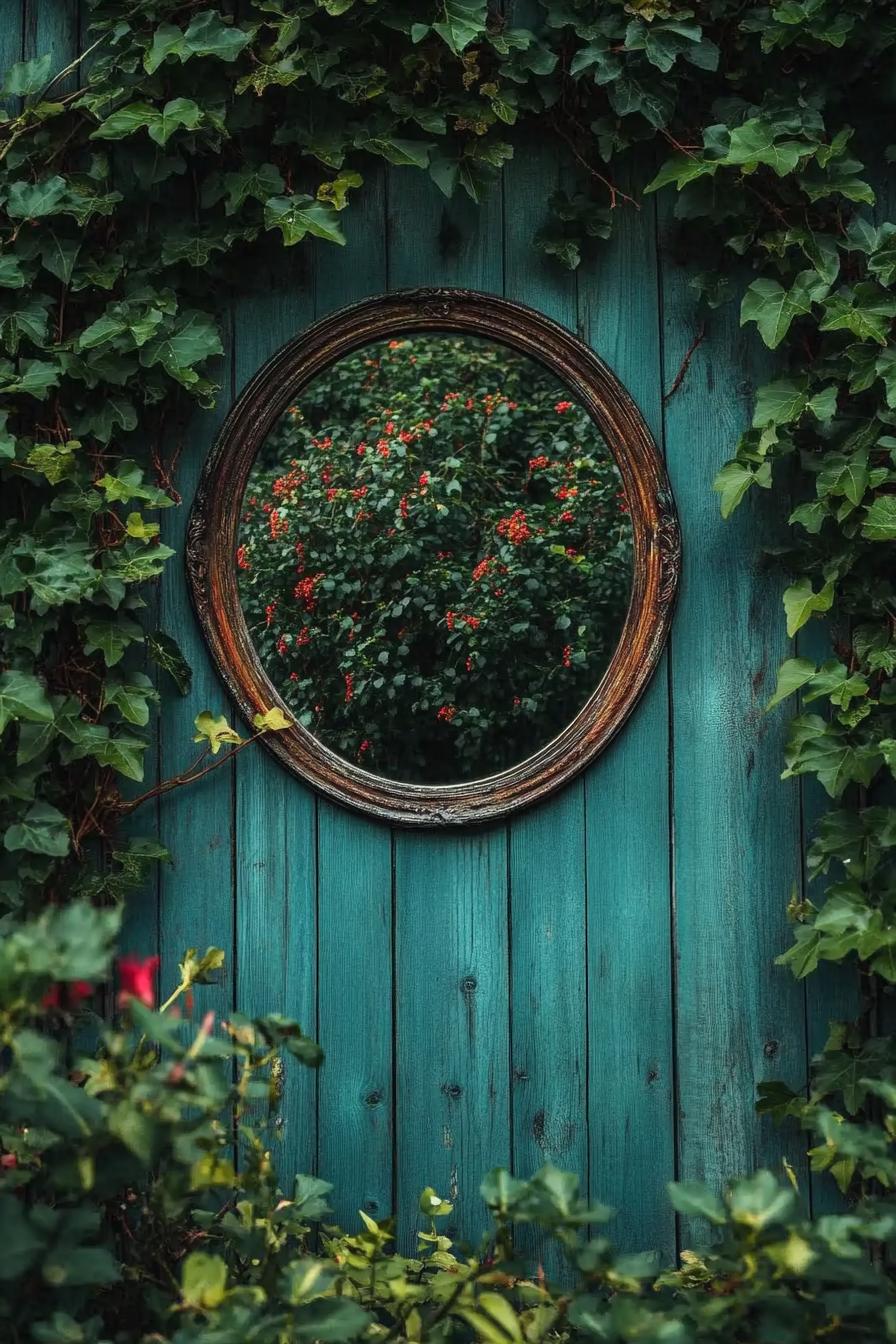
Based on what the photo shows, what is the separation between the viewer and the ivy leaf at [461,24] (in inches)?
79.7

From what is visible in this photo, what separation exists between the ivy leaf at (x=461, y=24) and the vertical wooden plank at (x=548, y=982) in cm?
127

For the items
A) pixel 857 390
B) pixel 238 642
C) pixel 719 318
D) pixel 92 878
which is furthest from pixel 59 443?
pixel 857 390

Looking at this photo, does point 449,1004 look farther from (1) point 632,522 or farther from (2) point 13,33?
(2) point 13,33

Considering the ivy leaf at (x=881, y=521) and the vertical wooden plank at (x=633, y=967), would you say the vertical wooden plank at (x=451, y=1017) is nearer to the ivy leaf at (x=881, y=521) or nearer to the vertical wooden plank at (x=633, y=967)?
the vertical wooden plank at (x=633, y=967)

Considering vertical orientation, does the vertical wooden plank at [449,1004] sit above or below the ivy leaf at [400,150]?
below

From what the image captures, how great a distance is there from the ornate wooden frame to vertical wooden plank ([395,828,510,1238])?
0.28ft

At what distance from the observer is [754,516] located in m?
2.19

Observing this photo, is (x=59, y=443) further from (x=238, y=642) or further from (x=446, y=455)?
(x=446, y=455)

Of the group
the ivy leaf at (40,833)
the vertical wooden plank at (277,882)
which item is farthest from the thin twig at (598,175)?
the ivy leaf at (40,833)

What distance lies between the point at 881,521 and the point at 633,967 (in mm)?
870

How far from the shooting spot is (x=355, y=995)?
219 centimetres

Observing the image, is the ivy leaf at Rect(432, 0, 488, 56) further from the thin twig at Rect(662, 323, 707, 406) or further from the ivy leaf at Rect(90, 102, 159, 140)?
the thin twig at Rect(662, 323, 707, 406)

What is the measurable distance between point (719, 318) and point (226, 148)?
928 millimetres

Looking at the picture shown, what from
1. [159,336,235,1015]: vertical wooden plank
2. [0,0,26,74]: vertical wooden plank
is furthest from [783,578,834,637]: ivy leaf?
[0,0,26,74]: vertical wooden plank
